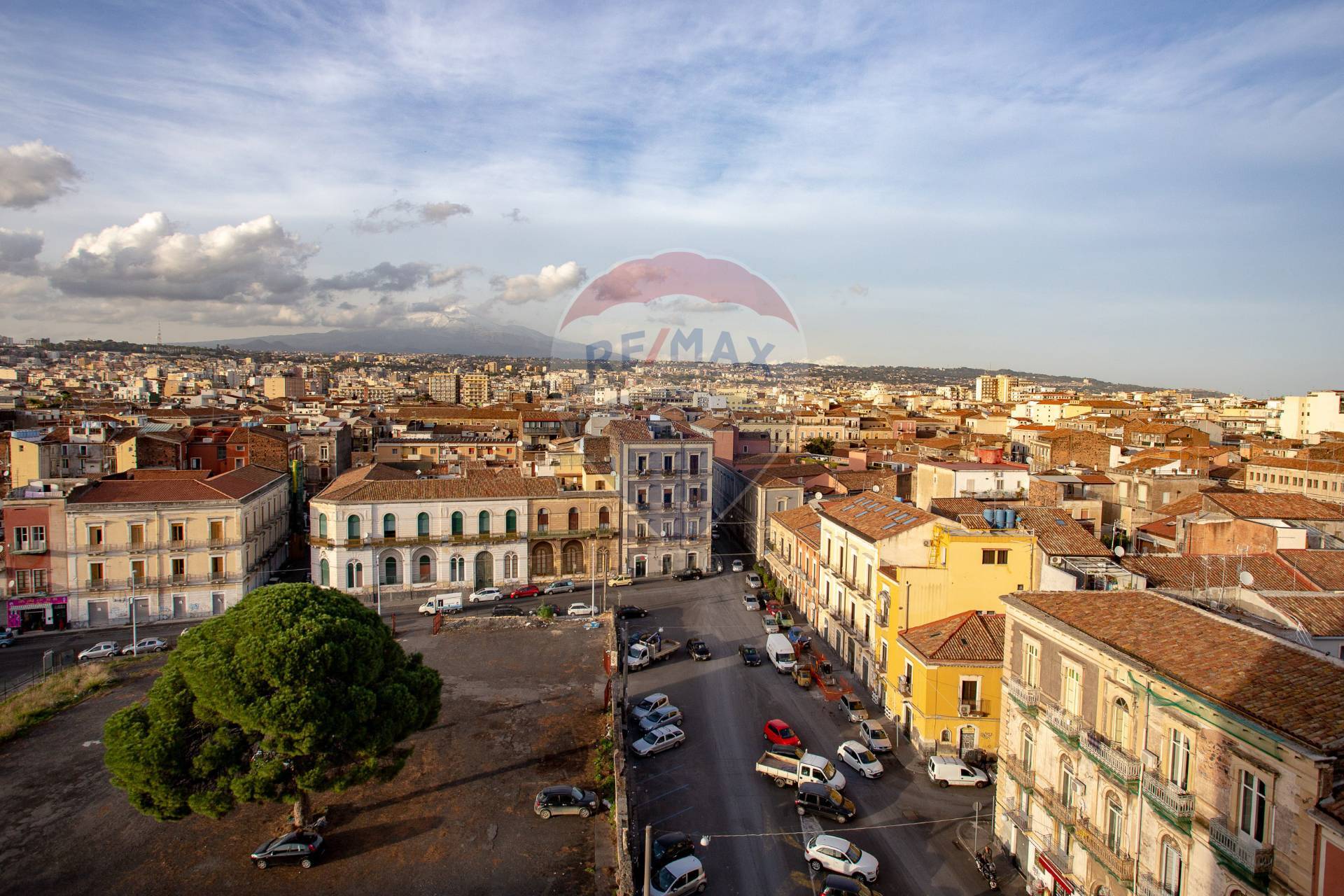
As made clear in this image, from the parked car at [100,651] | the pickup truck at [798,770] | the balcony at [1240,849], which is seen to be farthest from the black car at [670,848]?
the parked car at [100,651]

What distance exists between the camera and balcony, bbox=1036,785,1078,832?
55.6 feet

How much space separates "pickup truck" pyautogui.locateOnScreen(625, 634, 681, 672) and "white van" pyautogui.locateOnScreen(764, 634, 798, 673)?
4.00 metres

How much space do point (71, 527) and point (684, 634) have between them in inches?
1122

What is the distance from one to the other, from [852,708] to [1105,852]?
483 inches

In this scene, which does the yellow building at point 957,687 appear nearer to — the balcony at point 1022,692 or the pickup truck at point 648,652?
the balcony at point 1022,692

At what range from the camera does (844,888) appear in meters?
17.9

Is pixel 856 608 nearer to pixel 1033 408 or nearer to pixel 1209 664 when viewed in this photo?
pixel 1209 664

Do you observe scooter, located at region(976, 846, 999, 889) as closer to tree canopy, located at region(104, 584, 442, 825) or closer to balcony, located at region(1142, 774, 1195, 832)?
balcony, located at region(1142, 774, 1195, 832)

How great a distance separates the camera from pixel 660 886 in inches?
703

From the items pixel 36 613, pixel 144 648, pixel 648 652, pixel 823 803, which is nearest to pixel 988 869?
pixel 823 803

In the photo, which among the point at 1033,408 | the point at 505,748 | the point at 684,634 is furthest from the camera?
the point at 1033,408

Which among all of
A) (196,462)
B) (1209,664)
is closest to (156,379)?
(196,462)

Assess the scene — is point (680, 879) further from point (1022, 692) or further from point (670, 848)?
point (1022, 692)

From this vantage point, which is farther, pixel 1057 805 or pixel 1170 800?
pixel 1057 805
